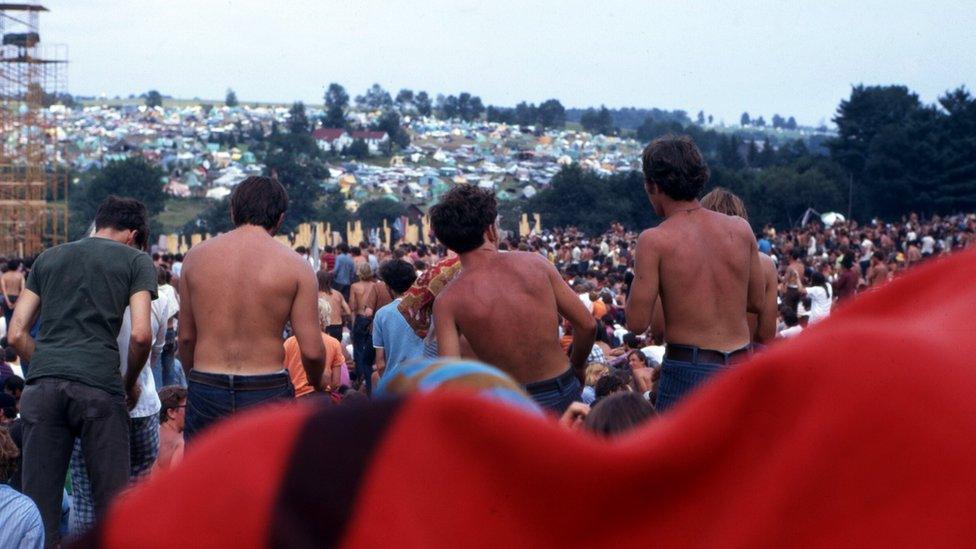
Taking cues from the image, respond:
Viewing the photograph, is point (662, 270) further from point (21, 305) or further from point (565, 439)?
point (565, 439)

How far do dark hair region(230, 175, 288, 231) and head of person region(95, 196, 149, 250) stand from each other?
0.55 metres

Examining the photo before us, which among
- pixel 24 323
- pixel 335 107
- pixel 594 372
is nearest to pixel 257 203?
pixel 24 323

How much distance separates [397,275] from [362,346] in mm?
3447

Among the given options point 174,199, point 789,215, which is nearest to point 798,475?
point 789,215

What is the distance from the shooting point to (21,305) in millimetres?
5422

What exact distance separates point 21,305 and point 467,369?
5014 mm

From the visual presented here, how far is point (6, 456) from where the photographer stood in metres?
5.23

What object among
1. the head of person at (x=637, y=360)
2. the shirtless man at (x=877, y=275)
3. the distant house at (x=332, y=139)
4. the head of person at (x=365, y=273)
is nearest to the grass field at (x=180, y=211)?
the distant house at (x=332, y=139)

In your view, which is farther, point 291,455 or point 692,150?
point 692,150

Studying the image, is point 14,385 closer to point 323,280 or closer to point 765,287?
point 323,280

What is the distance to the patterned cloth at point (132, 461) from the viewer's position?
546cm

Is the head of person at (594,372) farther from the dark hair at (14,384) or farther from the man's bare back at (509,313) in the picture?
the dark hair at (14,384)

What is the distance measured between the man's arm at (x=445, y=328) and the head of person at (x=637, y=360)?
188 inches

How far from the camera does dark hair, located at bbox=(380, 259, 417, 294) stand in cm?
886
